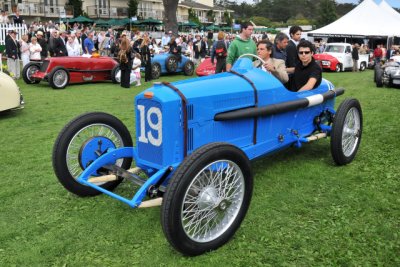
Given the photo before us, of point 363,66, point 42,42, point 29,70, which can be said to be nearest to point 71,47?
point 42,42

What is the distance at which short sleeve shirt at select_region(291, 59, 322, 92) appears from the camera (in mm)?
5271

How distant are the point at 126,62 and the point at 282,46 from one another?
684 centimetres

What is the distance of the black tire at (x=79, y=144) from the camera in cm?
387

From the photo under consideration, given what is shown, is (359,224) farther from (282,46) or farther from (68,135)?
(282,46)

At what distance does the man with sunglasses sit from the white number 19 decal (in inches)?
95.8

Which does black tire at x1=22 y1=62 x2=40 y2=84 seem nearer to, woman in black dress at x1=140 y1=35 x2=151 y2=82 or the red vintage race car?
the red vintage race car

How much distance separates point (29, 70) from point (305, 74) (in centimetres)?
1065

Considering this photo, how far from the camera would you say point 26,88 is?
12312 millimetres

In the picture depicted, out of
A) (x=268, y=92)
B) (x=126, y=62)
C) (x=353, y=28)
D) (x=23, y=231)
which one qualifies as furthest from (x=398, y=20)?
(x=23, y=231)

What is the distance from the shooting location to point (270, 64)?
501cm

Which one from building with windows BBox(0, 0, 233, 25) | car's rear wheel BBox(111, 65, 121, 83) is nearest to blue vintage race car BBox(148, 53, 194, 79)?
car's rear wheel BBox(111, 65, 121, 83)

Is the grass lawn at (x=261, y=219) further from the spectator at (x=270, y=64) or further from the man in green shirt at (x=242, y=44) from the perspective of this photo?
the man in green shirt at (x=242, y=44)

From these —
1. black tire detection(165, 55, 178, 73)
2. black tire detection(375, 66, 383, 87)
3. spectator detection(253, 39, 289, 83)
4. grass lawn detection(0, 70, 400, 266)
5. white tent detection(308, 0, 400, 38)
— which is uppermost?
white tent detection(308, 0, 400, 38)

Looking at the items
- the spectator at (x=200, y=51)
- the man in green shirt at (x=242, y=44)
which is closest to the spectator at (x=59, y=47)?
the man in green shirt at (x=242, y=44)
